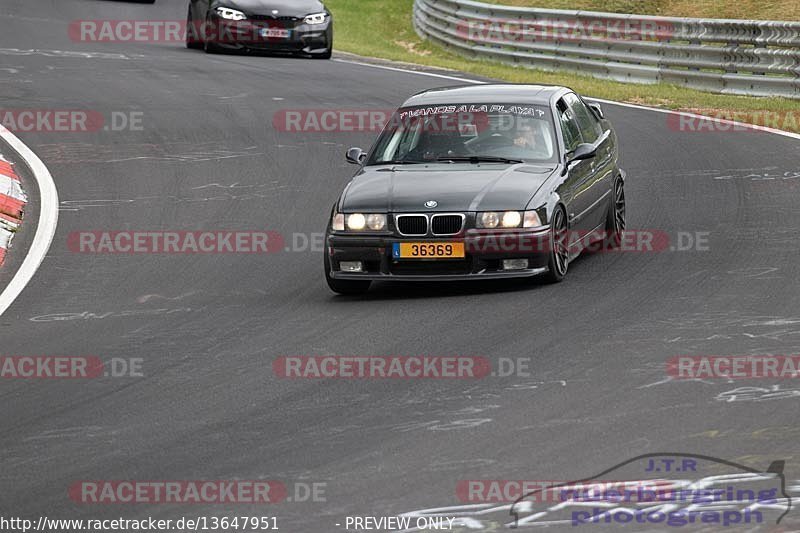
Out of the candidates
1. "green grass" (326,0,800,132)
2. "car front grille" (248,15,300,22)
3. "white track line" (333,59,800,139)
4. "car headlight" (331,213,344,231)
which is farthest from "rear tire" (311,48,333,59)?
"car headlight" (331,213,344,231)

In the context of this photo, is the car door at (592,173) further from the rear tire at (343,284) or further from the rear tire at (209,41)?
the rear tire at (209,41)

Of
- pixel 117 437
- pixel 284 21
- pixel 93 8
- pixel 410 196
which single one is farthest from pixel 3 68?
pixel 117 437

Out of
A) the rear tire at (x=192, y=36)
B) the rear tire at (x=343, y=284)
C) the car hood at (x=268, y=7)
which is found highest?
the rear tire at (x=343, y=284)

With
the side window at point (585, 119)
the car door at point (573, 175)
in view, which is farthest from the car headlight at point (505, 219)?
the side window at point (585, 119)

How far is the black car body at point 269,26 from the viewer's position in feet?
85.0

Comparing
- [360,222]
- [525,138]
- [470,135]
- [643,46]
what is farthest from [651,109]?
[360,222]

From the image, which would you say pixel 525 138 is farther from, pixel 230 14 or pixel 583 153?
pixel 230 14

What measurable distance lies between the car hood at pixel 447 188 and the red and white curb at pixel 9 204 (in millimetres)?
3393

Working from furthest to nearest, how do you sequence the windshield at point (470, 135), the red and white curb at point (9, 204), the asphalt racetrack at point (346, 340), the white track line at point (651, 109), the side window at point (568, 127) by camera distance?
the white track line at point (651, 109)
the red and white curb at point (9, 204)
the side window at point (568, 127)
the windshield at point (470, 135)
the asphalt racetrack at point (346, 340)

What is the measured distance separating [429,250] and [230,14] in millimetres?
16159

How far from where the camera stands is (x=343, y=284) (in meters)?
11.2

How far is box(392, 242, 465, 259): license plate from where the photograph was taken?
10.8 meters

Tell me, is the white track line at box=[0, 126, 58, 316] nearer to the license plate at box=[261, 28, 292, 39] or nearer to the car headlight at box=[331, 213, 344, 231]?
the car headlight at box=[331, 213, 344, 231]

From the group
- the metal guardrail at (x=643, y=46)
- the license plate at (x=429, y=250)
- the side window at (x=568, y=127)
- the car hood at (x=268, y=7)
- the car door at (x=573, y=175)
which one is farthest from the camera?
the car hood at (x=268, y=7)
